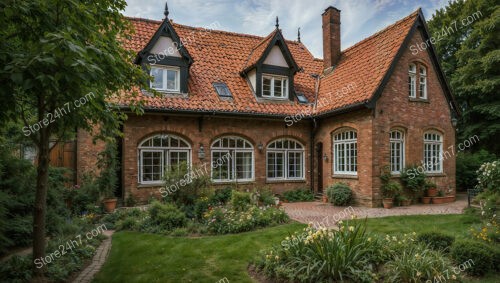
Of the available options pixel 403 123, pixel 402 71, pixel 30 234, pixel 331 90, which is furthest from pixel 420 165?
pixel 30 234

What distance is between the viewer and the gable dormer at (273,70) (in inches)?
602

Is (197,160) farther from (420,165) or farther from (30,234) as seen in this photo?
(420,165)

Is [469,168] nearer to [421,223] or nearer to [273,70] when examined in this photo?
[421,223]

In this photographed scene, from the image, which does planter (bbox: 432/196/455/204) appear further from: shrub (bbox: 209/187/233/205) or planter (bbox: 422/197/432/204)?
shrub (bbox: 209/187/233/205)

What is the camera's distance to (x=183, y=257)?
6.70m

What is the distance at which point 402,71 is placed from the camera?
13.7m

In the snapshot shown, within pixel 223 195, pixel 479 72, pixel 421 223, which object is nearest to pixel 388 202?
pixel 421 223

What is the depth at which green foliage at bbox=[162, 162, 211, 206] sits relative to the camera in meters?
10.8

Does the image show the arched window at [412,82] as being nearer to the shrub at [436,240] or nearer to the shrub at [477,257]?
the shrub at [436,240]

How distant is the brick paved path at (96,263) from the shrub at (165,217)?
133 cm

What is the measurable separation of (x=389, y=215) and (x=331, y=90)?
698 cm

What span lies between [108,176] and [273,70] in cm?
863

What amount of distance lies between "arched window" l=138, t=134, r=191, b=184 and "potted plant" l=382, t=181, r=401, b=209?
7.92 m

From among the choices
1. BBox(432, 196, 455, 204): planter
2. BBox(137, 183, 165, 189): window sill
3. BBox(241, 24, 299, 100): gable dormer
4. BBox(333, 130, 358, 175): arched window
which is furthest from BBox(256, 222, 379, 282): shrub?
BBox(241, 24, 299, 100): gable dormer
